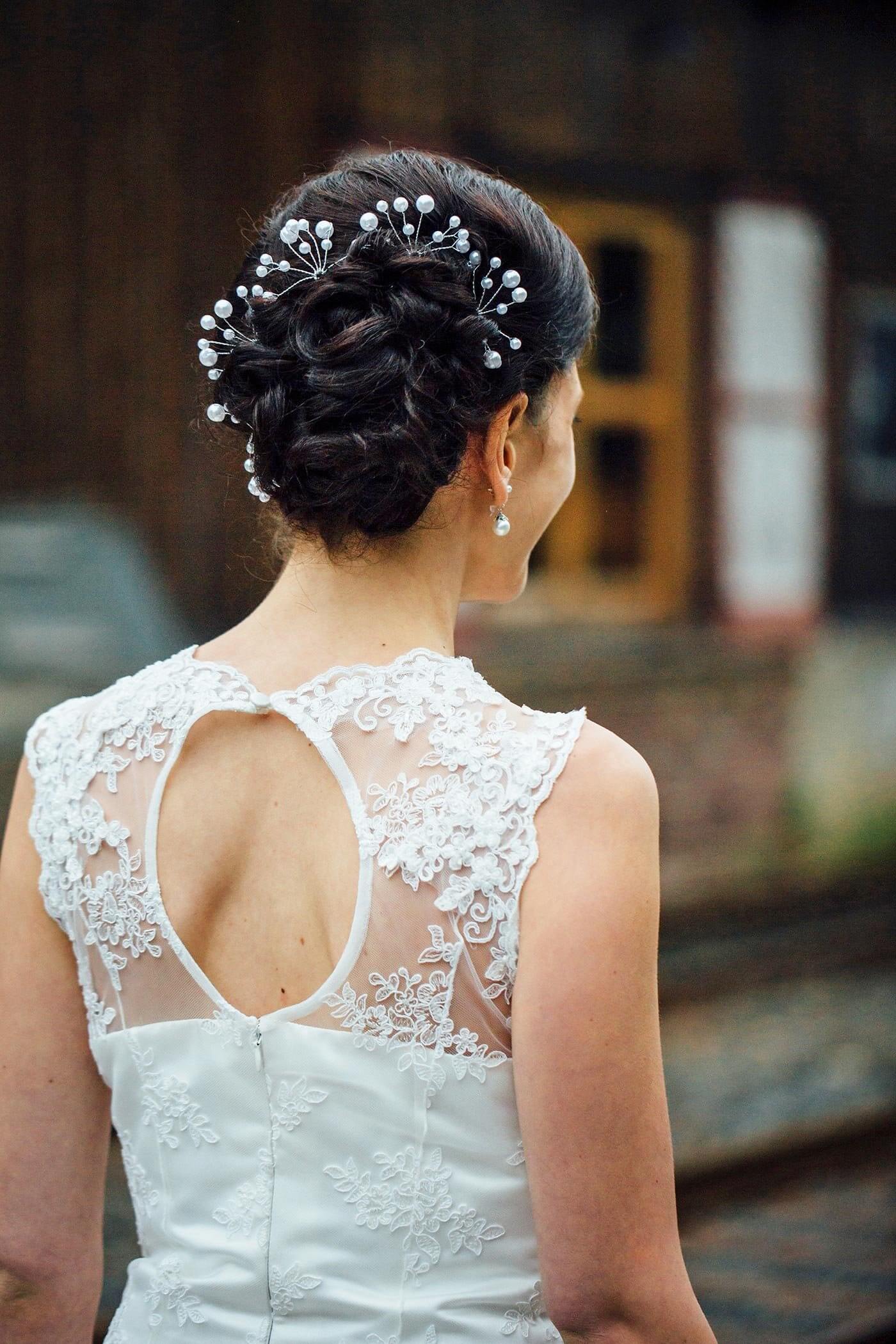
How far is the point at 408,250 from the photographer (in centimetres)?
107

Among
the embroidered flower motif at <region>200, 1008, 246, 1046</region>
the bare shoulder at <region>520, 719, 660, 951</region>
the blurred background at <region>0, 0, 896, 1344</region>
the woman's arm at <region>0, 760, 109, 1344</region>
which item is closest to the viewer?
the bare shoulder at <region>520, 719, 660, 951</region>

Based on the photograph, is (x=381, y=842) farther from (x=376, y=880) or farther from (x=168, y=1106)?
(x=168, y=1106)

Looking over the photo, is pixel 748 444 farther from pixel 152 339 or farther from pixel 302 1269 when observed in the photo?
pixel 302 1269

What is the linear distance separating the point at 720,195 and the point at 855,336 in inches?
42.3

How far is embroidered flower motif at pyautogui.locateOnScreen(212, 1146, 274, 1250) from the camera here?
111cm

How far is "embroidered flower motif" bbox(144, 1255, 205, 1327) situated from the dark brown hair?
621 mm

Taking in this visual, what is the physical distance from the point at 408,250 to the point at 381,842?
460 millimetres

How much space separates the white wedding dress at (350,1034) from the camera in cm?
104

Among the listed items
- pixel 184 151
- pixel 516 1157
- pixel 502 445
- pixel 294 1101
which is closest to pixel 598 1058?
pixel 516 1157

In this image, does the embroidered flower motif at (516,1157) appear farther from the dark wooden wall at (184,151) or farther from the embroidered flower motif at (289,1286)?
the dark wooden wall at (184,151)

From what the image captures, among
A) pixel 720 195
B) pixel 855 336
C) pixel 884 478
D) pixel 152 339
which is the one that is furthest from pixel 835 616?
pixel 152 339

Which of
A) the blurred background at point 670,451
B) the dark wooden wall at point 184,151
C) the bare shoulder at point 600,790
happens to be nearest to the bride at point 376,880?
the bare shoulder at point 600,790

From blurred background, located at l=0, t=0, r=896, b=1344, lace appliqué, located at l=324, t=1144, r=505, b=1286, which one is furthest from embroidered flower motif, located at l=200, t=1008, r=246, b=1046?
blurred background, located at l=0, t=0, r=896, b=1344

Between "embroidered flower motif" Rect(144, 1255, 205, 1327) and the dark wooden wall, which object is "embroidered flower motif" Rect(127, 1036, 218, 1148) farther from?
the dark wooden wall
